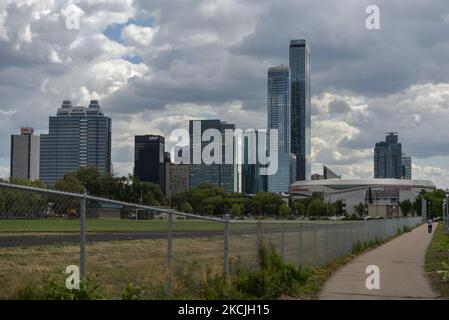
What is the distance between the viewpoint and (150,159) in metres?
177

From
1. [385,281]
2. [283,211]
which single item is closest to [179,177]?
[283,211]

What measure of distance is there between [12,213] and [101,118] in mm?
181320

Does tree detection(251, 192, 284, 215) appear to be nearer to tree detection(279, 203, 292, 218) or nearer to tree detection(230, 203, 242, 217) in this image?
tree detection(279, 203, 292, 218)

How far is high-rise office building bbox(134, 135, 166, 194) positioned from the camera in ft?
546

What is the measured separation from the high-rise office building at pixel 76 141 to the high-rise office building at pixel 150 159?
1259cm

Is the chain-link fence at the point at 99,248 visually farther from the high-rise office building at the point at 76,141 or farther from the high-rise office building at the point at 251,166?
the high-rise office building at the point at 76,141

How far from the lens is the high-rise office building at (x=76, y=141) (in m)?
186

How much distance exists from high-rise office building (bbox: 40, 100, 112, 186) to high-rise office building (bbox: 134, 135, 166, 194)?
496 inches

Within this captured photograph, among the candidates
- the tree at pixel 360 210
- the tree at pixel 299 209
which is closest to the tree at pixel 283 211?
the tree at pixel 299 209

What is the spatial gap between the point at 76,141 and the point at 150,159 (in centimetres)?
2464

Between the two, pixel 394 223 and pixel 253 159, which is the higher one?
pixel 253 159
